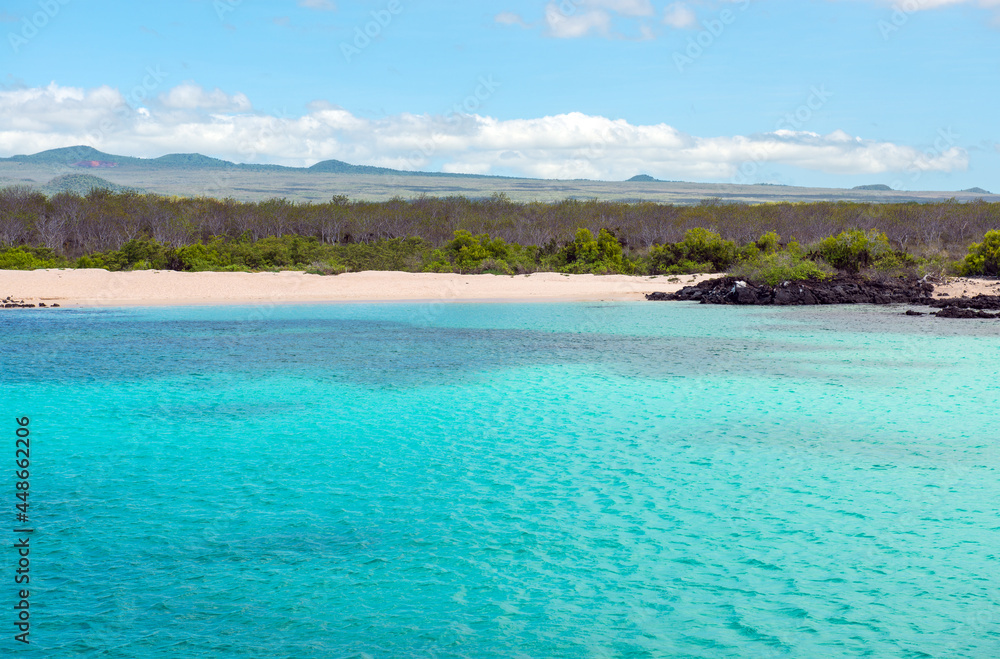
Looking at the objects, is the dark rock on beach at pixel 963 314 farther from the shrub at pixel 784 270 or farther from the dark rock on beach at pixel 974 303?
the shrub at pixel 784 270

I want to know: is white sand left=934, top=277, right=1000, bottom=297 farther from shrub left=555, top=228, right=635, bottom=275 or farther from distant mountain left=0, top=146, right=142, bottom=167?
distant mountain left=0, top=146, right=142, bottom=167

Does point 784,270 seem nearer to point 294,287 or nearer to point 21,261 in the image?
point 294,287

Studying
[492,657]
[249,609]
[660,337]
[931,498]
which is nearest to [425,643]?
[492,657]

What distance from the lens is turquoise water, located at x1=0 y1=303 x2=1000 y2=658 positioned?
5.60 meters

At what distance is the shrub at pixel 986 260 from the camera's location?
119ft

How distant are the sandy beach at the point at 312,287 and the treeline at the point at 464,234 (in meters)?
2.81

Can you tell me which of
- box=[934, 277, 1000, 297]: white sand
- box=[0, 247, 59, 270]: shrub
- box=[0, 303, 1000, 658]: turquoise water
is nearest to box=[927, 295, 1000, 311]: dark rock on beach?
box=[934, 277, 1000, 297]: white sand

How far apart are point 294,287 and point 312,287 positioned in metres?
0.78

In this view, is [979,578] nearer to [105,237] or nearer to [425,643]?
[425,643]

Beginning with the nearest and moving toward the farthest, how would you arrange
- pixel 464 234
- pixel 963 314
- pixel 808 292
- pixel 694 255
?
1. pixel 963 314
2. pixel 808 292
3. pixel 694 255
4. pixel 464 234

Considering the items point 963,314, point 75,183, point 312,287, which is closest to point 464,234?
point 312,287

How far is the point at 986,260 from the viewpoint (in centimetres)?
3653

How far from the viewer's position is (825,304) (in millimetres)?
32531

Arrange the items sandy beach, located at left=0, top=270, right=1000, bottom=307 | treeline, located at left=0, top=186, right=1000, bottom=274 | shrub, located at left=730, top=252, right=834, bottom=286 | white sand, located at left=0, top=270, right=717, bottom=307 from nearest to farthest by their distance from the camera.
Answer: sandy beach, located at left=0, top=270, right=1000, bottom=307, white sand, located at left=0, top=270, right=717, bottom=307, shrub, located at left=730, top=252, right=834, bottom=286, treeline, located at left=0, top=186, right=1000, bottom=274
